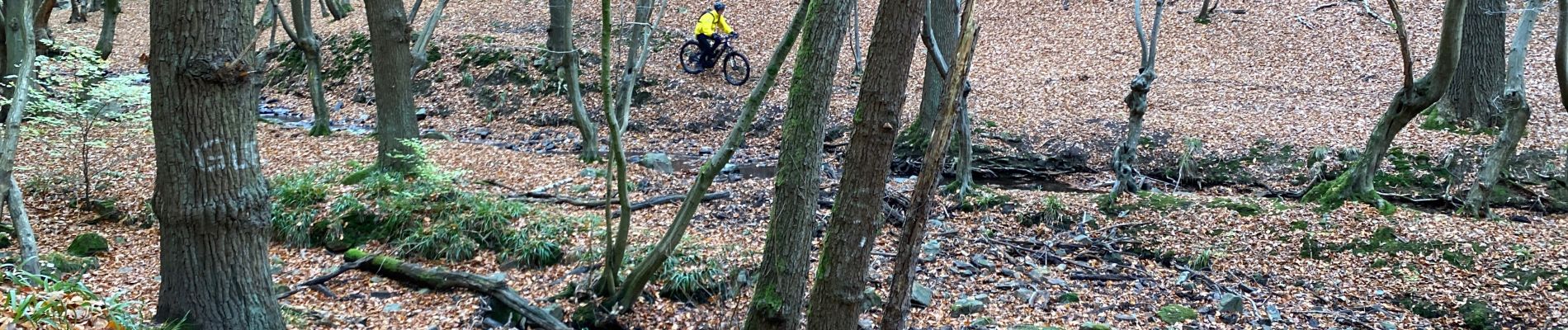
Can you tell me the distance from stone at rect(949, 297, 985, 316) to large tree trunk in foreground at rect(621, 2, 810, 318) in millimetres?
2117

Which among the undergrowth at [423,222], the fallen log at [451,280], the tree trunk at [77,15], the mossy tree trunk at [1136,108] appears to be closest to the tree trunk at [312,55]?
the undergrowth at [423,222]

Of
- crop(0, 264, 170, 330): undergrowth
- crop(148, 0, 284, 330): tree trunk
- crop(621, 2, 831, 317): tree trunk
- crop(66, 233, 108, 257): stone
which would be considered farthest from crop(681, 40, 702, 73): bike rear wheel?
crop(148, 0, 284, 330): tree trunk

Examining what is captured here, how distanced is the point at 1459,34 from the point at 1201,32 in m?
9.99

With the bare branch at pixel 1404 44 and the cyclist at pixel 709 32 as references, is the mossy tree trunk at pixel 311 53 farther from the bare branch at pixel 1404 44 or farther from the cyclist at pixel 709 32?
the bare branch at pixel 1404 44

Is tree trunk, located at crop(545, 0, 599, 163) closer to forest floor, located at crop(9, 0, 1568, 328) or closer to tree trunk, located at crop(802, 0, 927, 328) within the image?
forest floor, located at crop(9, 0, 1568, 328)

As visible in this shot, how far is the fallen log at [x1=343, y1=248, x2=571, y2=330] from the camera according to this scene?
5.90 metres

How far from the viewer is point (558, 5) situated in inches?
462

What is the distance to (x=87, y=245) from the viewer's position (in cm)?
640

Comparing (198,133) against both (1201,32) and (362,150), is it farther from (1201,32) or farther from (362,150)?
(1201,32)

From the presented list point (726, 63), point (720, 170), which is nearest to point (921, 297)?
point (720, 170)

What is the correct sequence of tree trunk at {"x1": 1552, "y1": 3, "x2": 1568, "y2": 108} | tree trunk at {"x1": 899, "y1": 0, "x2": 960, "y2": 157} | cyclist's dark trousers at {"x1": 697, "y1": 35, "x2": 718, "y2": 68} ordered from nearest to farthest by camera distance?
tree trunk at {"x1": 1552, "y1": 3, "x2": 1568, "y2": 108}, tree trunk at {"x1": 899, "y1": 0, "x2": 960, "y2": 157}, cyclist's dark trousers at {"x1": 697, "y1": 35, "x2": 718, "y2": 68}

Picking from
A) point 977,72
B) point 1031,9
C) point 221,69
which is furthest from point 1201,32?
point 221,69

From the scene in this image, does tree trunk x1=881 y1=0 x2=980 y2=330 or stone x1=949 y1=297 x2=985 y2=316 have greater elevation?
tree trunk x1=881 y1=0 x2=980 y2=330

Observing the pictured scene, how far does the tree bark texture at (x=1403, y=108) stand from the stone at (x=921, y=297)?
451 centimetres
